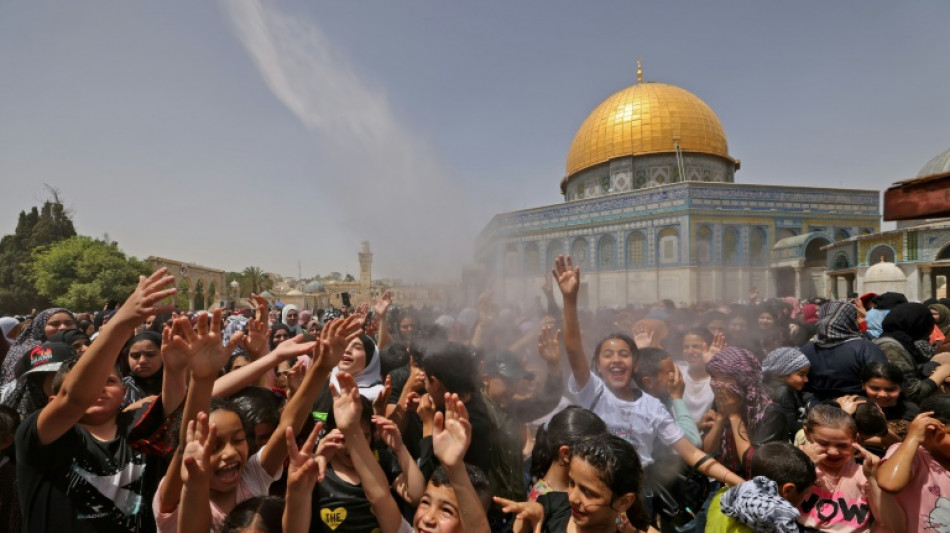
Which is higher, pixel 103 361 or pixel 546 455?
pixel 103 361

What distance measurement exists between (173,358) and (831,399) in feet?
13.8

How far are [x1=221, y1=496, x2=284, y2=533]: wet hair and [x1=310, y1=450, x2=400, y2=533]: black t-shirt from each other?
36 centimetres

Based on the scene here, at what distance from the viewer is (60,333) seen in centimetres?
528

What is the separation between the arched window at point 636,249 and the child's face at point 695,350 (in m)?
25.1

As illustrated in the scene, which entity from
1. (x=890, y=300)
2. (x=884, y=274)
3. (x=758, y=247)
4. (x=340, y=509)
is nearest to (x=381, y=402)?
(x=340, y=509)

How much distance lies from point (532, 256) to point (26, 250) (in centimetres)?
4155

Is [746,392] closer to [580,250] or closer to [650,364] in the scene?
[650,364]

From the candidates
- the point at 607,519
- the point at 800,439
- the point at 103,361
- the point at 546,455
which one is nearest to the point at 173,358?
the point at 103,361

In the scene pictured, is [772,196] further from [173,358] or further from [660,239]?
[173,358]

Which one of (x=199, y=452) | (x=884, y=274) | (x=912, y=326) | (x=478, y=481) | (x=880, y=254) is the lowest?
(x=478, y=481)

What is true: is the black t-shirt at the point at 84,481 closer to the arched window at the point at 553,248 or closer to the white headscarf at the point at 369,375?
the white headscarf at the point at 369,375

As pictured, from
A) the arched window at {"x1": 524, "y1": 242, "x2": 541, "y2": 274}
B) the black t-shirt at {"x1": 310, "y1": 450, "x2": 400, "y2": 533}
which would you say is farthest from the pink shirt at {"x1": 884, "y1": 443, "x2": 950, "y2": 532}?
the arched window at {"x1": 524, "y1": 242, "x2": 541, "y2": 274}

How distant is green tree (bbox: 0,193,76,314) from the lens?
3794 centimetres

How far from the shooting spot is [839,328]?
12.4 feet
